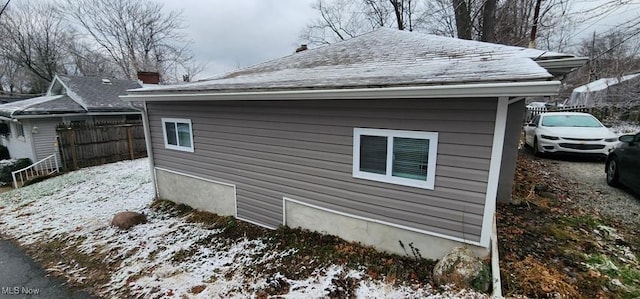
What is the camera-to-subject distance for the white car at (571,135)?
7922 millimetres

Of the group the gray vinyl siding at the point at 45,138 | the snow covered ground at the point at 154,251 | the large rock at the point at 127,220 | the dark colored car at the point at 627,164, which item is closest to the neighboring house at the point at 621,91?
the dark colored car at the point at 627,164

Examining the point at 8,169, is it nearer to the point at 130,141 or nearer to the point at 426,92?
the point at 130,141

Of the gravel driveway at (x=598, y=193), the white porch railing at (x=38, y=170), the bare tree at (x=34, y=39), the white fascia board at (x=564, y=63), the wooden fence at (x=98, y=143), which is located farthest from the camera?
the bare tree at (x=34, y=39)

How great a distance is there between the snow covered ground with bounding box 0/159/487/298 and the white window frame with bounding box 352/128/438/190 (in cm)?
132

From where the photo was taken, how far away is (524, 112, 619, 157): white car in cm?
792

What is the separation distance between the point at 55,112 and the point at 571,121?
2002 cm

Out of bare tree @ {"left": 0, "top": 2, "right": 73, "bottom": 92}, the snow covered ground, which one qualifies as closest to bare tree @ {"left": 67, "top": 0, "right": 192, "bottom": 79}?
bare tree @ {"left": 0, "top": 2, "right": 73, "bottom": 92}

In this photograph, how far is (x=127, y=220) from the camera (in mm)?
6113

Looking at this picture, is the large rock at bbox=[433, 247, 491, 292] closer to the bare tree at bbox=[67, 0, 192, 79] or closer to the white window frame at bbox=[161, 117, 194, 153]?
the white window frame at bbox=[161, 117, 194, 153]

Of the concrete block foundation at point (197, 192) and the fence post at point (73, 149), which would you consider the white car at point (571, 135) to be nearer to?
the concrete block foundation at point (197, 192)

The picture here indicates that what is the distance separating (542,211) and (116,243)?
8202 millimetres

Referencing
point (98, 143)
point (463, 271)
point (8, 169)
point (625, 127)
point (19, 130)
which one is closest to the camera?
point (463, 271)

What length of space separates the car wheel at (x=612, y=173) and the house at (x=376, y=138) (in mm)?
2798

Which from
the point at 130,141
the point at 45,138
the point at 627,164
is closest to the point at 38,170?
the point at 45,138
